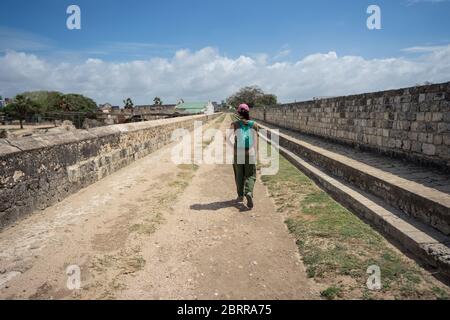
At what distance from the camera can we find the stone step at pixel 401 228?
8.73ft

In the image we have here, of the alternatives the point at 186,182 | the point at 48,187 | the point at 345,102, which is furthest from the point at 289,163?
the point at 48,187

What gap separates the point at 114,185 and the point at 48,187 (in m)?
1.51

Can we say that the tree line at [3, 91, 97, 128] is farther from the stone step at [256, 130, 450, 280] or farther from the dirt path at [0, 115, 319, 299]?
the stone step at [256, 130, 450, 280]

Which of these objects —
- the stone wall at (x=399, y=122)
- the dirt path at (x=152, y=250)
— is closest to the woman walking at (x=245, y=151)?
the dirt path at (x=152, y=250)

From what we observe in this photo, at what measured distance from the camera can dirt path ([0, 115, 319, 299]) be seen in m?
2.57

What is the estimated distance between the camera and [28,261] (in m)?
2.89

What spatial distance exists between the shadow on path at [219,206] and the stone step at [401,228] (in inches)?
66.8

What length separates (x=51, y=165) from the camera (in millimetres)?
4422

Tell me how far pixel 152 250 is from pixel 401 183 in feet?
Answer: 11.7
